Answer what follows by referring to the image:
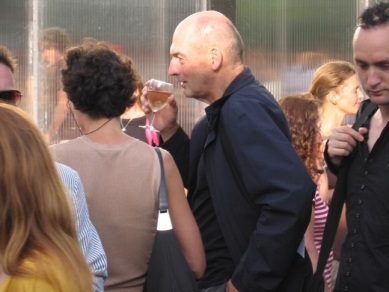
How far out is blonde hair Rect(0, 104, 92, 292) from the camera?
2168 mm

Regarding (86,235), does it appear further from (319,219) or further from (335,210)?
(319,219)

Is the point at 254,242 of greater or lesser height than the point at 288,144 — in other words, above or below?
below

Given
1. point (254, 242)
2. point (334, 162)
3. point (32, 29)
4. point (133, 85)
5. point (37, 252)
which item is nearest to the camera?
point (37, 252)

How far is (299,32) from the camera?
712cm

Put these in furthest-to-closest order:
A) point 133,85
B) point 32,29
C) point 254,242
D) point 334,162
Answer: point 32,29
point 133,85
point 254,242
point 334,162

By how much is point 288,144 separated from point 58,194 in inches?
59.5

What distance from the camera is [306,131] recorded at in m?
4.89

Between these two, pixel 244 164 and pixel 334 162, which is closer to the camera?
pixel 334 162

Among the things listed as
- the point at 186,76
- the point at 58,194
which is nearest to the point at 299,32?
the point at 186,76

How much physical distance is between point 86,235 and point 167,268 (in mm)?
612

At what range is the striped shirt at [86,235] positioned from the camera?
2.88 m

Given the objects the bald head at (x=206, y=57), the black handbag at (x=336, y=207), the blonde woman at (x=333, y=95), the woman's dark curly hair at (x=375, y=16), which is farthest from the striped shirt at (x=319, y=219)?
the woman's dark curly hair at (x=375, y=16)

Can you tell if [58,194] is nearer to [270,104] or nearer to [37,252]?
[37,252]

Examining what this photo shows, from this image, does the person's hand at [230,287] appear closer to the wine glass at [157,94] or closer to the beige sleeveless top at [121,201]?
the beige sleeveless top at [121,201]
